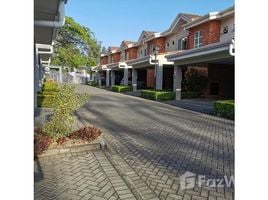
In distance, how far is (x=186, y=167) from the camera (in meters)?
5.54

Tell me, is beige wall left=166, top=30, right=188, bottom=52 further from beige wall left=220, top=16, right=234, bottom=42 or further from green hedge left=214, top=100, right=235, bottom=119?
green hedge left=214, top=100, right=235, bottom=119

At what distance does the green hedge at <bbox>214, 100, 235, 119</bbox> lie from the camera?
12320mm

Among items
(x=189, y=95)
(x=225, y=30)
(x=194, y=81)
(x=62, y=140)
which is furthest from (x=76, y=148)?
(x=225, y=30)

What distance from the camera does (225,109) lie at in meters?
12.8

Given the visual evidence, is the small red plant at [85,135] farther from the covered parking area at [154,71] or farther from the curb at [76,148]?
the covered parking area at [154,71]

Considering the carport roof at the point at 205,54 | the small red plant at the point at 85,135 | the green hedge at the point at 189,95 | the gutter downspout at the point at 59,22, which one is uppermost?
the carport roof at the point at 205,54

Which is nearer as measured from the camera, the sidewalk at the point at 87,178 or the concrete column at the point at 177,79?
the sidewalk at the point at 87,178

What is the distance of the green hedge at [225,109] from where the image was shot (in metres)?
12.3

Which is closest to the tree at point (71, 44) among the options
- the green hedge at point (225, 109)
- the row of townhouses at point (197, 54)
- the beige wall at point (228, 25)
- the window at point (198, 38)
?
the row of townhouses at point (197, 54)

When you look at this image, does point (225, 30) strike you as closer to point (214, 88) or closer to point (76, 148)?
point (214, 88)

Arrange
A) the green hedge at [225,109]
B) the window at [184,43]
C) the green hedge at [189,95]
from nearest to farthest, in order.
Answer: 1. the green hedge at [225,109]
2. the green hedge at [189,95]
3. the window at [184,43]

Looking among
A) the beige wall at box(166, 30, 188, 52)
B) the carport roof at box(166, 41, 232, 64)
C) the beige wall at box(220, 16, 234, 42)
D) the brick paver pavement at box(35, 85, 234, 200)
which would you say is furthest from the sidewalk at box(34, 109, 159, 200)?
the beige wall at box(166, 30, 188, 52)
